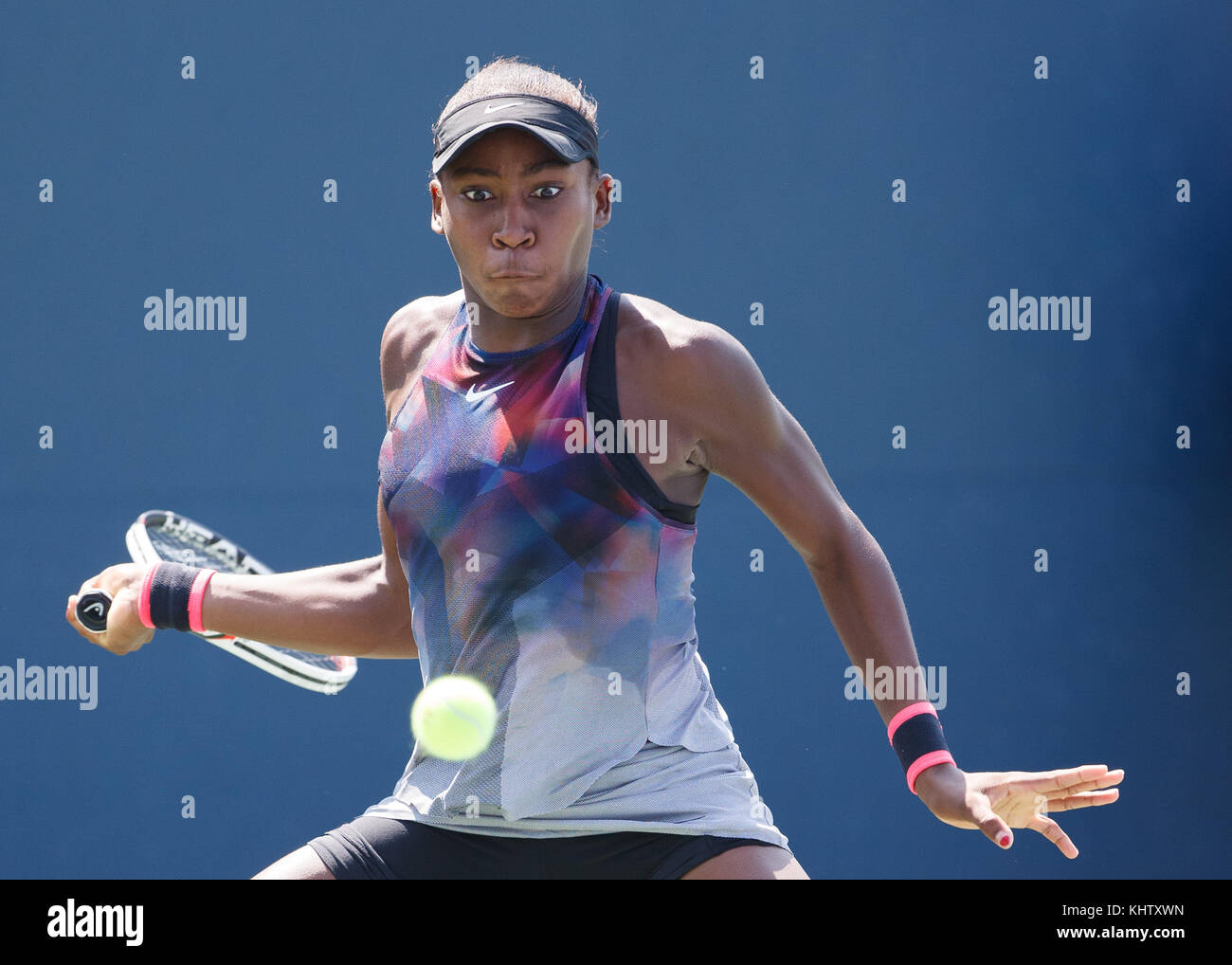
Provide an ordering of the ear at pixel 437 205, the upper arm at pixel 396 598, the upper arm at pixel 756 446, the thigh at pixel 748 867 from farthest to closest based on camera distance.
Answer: the upper arm at pixel 396 598 < the ear at pixel 437 205 < the upper arm at pixel 756 446 < the thigh at pixel 748 867

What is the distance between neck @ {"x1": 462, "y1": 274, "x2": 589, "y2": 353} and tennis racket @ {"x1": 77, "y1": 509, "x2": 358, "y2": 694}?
77 cm

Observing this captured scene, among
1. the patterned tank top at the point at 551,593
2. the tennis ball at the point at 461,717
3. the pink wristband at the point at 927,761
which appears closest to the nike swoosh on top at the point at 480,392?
the patterned tank top at the point at 551,593

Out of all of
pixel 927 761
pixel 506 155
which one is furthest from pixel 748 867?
pixel 506 155

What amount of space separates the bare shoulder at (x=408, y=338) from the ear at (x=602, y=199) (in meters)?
0.26

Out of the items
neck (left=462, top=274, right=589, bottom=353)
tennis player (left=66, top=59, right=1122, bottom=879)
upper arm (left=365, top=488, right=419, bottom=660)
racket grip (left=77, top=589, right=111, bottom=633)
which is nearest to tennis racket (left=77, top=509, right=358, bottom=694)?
racket grip (left=77, top=589, right=111, bottom=633)

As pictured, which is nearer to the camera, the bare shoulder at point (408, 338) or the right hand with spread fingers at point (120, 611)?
the bare shoulder at point (408, 338)

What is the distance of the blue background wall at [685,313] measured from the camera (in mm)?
4246

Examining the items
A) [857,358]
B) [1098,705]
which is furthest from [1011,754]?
[857,358]

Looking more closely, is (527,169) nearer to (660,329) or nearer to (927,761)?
(660,329)

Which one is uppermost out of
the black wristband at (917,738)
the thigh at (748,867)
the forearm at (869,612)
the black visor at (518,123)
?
the black visor at (518,123)

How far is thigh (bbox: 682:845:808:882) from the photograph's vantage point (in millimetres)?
1910

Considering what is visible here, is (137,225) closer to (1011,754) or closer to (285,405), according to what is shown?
(285,405)

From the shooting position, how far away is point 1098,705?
4340 millimetres

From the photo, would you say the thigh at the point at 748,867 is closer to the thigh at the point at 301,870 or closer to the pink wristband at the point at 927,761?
the pink wristband at the point at 927,761
